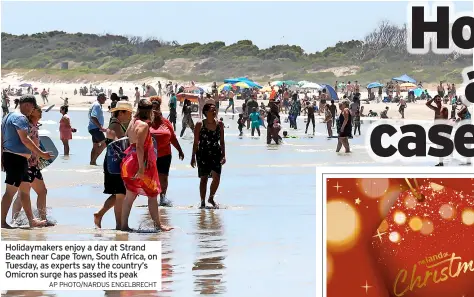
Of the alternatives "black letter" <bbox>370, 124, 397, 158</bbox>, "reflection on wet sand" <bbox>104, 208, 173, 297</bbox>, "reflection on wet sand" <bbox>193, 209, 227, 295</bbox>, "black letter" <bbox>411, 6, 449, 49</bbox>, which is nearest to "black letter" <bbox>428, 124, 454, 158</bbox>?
"black letter" <bbox>370, 124, 397, 158</bbox>

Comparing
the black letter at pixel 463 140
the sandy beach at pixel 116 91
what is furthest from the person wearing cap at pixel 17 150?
the sandy beach at pixel 116 91

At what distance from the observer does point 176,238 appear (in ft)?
36.9

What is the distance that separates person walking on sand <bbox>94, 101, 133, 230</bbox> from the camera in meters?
11.4

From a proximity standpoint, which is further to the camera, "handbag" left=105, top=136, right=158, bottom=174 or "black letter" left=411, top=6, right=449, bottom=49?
"handbag" left=105, top=136, right=158, bottom=174

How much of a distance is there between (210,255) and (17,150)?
2.27 metres

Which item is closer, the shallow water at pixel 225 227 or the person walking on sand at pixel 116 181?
the shallow water at pixel 225 227

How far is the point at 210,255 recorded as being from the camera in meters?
10.2

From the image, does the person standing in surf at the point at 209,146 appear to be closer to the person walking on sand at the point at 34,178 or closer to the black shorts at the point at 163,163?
the black shorts at the point at 163,163

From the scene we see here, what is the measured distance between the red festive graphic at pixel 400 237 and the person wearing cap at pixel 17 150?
4.83 metres

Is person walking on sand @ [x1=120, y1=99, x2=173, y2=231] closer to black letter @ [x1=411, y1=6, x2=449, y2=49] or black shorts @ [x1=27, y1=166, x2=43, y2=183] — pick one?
black shorts @ [x1=27, y1=166, x2=43, y2=183]

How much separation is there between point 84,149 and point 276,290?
19389 millimetres

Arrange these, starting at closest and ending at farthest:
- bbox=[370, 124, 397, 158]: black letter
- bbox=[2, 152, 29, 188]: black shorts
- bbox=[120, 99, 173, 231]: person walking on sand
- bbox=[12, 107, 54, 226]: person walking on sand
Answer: bbox=[370, 124, 397, 158]: black letter < bbox=[120, 99, 173, 231]: person walking on sand < bbox=[2, 152, 29, 188]: black shorts < bbox=[12, 107, 54, 226]: person walking on sand

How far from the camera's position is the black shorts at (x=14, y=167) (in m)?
11.2

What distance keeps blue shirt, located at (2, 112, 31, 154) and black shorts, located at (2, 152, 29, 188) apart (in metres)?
0.06
